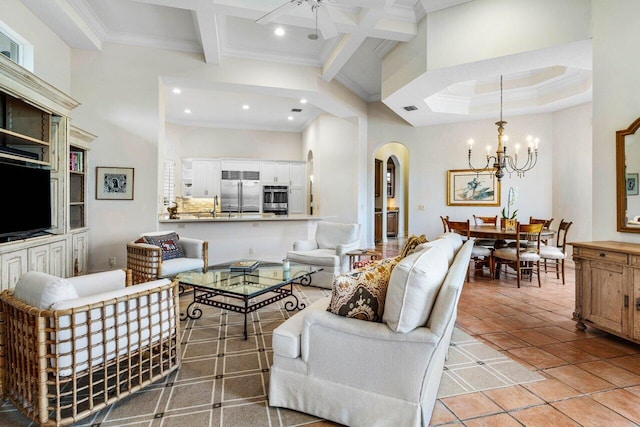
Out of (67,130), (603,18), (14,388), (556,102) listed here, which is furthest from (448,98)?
(14,388)

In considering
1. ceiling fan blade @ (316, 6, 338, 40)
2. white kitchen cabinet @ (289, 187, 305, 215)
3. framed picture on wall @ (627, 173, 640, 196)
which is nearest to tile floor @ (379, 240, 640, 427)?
framed picture on wall @ (627, 173, 640, 196)

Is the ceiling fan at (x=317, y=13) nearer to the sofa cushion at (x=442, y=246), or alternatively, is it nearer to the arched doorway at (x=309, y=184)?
the sofa cushion at (x=442, y=246)

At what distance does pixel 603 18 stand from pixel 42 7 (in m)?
5.95

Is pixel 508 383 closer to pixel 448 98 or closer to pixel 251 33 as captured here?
pixel 251 33

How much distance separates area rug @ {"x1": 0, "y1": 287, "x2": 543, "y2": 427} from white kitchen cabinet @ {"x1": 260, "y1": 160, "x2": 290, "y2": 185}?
651 cm

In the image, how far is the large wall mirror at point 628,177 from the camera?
295 centimetres

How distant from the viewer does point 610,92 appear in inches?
123

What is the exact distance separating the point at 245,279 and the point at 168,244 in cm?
167

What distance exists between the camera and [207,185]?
29.7 ft

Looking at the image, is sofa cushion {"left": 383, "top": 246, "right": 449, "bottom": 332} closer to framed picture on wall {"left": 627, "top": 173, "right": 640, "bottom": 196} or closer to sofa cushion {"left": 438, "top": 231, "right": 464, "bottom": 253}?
sofa cushion {"left": 438, "top": 231, "right": 464, "bottom": 253}

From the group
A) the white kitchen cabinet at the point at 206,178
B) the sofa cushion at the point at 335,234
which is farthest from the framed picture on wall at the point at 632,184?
the white kitchen cabinet at the point at 206,178

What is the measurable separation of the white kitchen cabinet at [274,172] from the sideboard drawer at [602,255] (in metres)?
7.35

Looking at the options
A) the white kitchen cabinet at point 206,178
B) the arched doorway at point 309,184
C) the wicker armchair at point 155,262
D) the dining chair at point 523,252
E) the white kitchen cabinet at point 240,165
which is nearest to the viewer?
the wicker armchair at point 155,262

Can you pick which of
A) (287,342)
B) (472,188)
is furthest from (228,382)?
(472,188)
